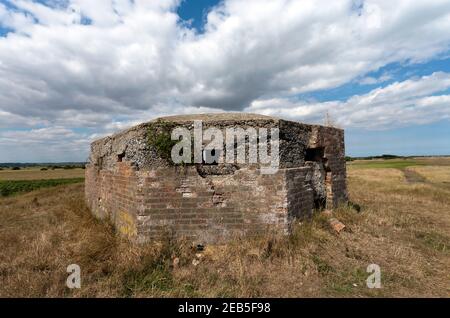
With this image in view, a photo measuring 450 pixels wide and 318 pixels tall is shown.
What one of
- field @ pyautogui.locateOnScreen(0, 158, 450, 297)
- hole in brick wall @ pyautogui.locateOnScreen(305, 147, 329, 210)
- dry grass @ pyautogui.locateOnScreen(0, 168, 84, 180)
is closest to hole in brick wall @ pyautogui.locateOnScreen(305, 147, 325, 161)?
hole in brick wall @ pyautogui.locateOnScreen(305, 147, 329, 210)

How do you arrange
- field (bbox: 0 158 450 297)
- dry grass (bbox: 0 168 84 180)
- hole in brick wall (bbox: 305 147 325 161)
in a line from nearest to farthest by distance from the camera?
field (bbox: 0 158 450 297) → hole in brick wall (bbox: 305 147 325 161) → dry grass (bbox: 0 168 84 180)

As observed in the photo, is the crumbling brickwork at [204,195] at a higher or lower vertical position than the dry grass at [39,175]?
higher

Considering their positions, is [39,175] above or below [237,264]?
below

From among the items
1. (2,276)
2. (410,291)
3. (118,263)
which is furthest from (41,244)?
(410,291)

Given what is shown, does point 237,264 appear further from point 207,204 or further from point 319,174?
point 319,174

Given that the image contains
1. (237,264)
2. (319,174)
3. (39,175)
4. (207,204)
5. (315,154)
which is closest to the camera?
(237,264)

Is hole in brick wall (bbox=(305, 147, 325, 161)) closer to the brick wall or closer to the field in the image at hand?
the field

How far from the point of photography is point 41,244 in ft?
16.7

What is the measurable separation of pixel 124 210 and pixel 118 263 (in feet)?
4.78

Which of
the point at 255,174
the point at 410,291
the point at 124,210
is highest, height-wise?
the point at 255,174

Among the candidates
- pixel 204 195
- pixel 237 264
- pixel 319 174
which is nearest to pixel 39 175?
pixel 204 195

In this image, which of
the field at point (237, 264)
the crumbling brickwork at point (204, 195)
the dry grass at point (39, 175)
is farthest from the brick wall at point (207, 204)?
the dry grass at point (39, 175)

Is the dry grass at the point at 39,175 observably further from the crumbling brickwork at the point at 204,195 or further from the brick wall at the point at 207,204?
the brick wall at the point at 207,204
